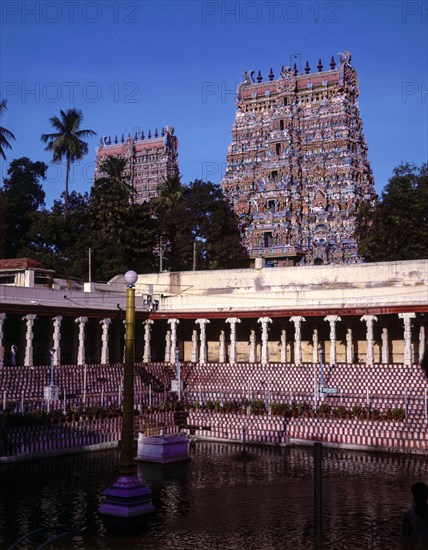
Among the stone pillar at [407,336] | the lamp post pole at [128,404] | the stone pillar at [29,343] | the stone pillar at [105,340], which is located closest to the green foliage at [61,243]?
the stone pillar at [105,340]

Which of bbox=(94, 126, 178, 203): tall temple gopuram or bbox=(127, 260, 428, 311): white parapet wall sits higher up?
bbox=(94, 126, 178, 203): tall temple gopuram

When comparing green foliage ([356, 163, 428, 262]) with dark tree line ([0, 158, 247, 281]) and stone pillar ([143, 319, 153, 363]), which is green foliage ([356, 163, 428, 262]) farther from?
stone pillar ([143, 319, 153, 363])

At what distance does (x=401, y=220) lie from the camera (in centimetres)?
5803

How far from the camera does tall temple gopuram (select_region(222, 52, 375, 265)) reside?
73.1 metres

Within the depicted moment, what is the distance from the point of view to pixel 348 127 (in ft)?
245

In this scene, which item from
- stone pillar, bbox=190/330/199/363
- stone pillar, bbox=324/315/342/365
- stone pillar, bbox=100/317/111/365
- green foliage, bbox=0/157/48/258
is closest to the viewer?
stone pillar, bbox=324/315/342/365

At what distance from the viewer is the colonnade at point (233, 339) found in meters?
43.8

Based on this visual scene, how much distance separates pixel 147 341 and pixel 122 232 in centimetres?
1525

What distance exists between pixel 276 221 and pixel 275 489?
54.5 m

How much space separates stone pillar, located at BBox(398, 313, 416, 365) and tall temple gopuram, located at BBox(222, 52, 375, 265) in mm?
27201

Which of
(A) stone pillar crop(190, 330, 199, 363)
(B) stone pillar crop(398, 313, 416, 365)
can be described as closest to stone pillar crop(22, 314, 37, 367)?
(A) stone pillar crop(190, 330, 199, 363)

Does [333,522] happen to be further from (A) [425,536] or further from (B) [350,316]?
(B) [350,316]

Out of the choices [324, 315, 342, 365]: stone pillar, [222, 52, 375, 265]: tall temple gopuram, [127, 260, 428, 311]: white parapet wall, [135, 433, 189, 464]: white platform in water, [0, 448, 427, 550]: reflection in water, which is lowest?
[0, 448, 427, 550]: reflection in water

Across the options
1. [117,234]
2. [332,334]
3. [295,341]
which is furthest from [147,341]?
[117,234]
